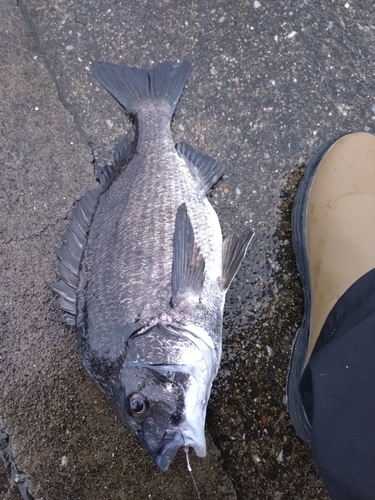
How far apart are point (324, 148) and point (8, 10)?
2209 millimetres

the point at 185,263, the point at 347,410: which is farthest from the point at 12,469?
the point at 347,410

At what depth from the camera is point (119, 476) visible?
105 inches

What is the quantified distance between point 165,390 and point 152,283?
0.51 m

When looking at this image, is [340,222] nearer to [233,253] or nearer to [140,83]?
[233,253]

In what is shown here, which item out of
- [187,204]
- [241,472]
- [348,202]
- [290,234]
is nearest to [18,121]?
[187,204]

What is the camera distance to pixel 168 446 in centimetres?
201

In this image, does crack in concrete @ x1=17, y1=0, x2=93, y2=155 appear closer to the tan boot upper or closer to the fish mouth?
the tan boot upper

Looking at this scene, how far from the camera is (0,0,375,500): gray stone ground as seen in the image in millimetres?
2693

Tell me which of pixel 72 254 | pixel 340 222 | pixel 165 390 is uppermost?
pixel 72 254

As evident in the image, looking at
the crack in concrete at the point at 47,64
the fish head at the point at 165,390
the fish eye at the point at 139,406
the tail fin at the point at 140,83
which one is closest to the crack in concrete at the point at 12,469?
the fish head at the point at 165,390

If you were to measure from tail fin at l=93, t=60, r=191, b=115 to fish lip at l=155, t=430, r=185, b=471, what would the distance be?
182 centimetres

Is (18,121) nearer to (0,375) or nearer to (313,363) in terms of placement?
(0,375)

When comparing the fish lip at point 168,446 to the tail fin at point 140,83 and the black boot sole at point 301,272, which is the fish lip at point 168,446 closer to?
the black boot sole at point 301,272

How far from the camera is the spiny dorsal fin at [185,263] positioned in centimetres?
225
